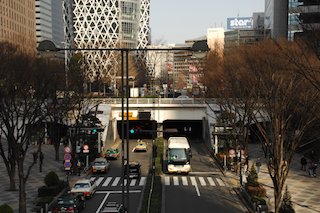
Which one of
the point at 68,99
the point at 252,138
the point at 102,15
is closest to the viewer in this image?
A: the point at 68,99

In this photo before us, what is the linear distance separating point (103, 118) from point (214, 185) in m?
22.9

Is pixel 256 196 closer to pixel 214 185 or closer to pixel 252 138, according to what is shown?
pixel 214 185

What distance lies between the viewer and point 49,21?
140000mm

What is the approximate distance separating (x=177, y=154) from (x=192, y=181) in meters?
3.87

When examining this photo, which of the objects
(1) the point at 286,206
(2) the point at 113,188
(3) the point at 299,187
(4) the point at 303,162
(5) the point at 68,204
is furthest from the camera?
(4) the point at 303,162

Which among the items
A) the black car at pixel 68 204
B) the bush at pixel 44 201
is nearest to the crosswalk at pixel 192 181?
the black car at pixel 68 204

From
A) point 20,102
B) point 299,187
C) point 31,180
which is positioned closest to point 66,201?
point 20,102

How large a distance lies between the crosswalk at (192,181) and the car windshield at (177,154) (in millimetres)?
1905

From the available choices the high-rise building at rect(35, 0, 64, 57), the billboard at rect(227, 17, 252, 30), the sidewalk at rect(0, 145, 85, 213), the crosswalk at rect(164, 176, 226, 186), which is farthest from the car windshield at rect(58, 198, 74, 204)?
the billboard at rect(227, 17, 252, 30)

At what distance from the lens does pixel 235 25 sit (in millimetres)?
139500

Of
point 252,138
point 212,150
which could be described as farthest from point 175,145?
point 252,138

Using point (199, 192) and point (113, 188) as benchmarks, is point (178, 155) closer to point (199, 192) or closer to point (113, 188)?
point (199, 192)

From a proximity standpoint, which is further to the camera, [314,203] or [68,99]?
[68,99]

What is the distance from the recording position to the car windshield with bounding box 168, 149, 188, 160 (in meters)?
33.4
